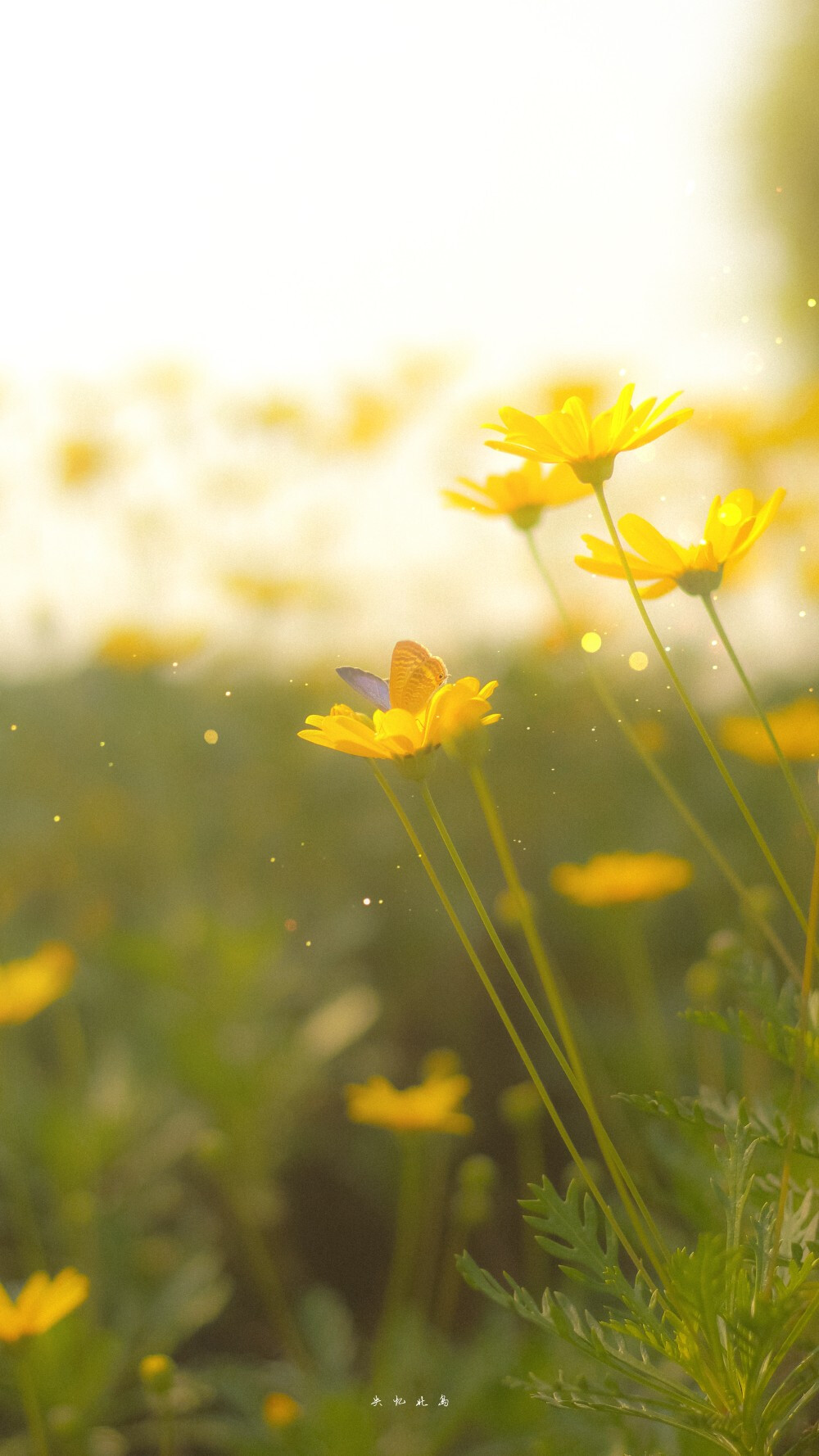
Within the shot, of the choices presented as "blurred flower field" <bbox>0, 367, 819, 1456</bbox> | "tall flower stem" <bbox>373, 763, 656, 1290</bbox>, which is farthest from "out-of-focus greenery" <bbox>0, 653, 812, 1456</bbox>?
"tall flower stem" <bbox>373, 763, 656, 1290</bbox>

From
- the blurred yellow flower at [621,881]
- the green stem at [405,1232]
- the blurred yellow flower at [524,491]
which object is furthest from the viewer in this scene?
the green stem at [405,1232]

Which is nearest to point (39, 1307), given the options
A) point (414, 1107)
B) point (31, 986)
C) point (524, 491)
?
point (414, 1107)

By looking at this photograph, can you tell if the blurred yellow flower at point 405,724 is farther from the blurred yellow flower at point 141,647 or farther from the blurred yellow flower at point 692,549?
the blurred yellow flower at point 141,647

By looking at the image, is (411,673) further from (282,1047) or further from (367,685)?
(282,1047)

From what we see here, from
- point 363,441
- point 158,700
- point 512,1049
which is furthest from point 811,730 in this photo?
point 158,700

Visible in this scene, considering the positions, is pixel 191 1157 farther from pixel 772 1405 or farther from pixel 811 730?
pixel 772 1405

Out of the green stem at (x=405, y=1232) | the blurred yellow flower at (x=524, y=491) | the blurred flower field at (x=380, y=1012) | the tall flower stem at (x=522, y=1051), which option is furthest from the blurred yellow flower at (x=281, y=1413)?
the blurred yellow flower at (x=524, y=491)
